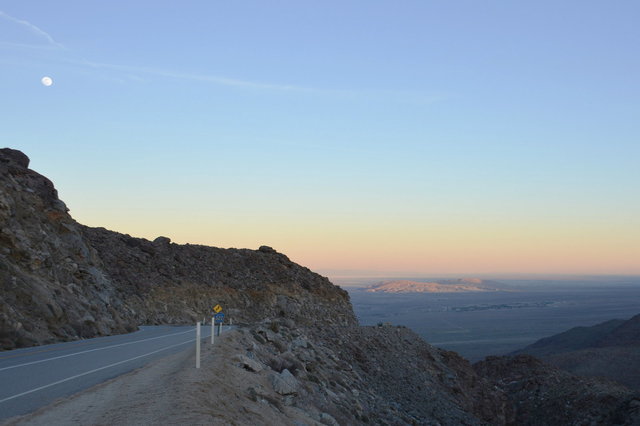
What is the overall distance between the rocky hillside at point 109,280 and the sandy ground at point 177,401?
11.2 m

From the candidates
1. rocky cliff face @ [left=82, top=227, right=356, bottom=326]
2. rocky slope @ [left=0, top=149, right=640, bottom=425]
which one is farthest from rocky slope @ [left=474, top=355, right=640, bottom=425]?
rocky cliff face @ [left=82, top=227, right=356, bottom=326]

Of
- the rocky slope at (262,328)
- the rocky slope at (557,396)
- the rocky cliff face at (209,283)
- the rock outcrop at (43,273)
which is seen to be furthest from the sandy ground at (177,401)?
the rocky cliff face at (209,283)

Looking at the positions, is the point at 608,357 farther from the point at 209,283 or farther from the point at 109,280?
the point at 109,280

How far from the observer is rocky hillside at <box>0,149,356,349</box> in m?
27.2

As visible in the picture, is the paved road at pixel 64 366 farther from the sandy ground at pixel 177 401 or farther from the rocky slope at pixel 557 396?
the rocky slope at pixel 557 396

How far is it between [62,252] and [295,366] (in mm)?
18521

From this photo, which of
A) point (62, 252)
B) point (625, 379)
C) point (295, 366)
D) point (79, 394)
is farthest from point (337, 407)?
point (625, 379)

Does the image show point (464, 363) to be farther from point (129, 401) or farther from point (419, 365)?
point (129, 401)

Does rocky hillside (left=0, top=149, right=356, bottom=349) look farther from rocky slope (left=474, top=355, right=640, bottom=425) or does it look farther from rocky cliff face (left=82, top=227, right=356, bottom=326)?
rocky slope (left=474, top=355, right=640, bottom=425)

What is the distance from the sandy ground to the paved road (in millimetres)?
761

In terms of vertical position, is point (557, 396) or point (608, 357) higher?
point (557, 396)

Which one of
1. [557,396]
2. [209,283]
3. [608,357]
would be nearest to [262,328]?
[557,396]

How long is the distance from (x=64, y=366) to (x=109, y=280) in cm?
2354

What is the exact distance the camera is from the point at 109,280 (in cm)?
4003
